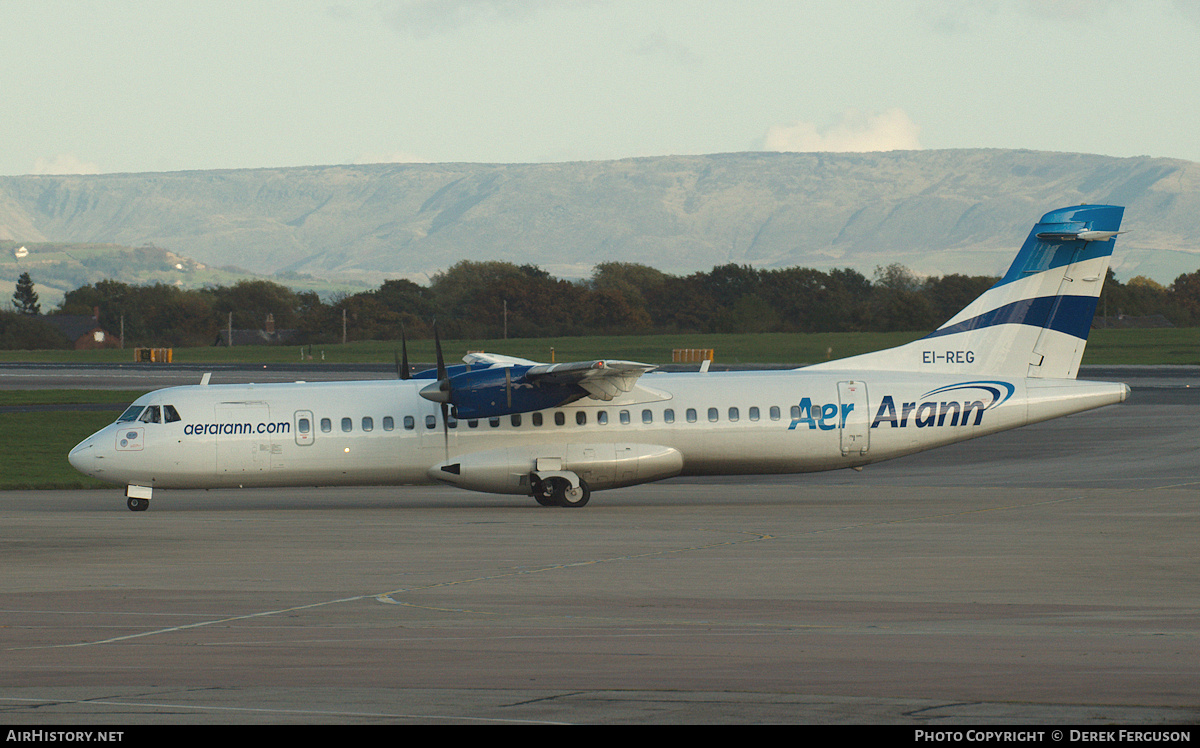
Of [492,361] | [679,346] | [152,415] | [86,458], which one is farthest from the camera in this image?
[679,346]

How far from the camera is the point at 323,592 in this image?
51.9 feet

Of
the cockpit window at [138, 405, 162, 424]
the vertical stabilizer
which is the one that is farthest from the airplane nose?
the vertical stabilizer

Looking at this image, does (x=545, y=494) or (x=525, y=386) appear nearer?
(x=525, y=386)

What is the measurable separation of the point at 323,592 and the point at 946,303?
145054 millimetres

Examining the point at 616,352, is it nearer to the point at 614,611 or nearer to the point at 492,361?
the point at 492,361

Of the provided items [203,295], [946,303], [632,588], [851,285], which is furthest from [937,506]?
[203,295]

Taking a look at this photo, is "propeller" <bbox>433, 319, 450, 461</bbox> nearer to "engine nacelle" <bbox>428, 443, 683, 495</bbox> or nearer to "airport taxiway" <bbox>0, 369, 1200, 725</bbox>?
"engine nacelle" <bbox>428, 443, 683, 495</bbox>

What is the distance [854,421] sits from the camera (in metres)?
27.8

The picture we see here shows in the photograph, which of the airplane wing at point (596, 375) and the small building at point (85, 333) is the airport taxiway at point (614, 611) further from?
the small building at point (85, 333)

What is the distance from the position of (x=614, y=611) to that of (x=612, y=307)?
13552 centimetres

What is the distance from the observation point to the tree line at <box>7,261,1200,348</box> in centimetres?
14700

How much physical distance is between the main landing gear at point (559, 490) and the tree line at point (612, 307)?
114m

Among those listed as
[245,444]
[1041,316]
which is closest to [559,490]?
[245,444]

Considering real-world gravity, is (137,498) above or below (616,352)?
below
